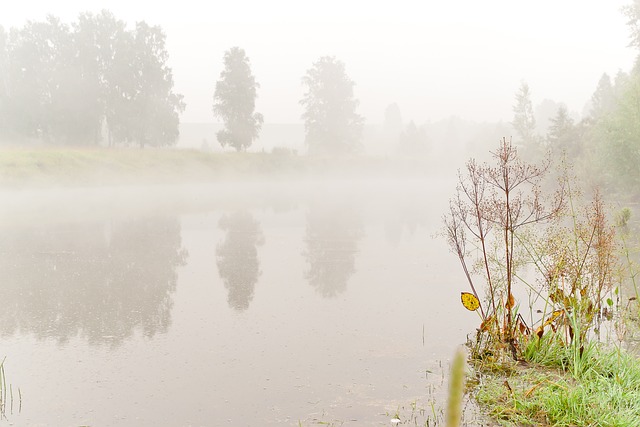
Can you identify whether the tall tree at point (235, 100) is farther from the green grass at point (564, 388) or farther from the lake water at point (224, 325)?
the green grass at point (564, 388)

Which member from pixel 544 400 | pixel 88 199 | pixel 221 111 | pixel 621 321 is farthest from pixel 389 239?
pixel 221 111

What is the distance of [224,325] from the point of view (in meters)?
8.10

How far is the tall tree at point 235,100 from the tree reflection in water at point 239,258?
30457 mm

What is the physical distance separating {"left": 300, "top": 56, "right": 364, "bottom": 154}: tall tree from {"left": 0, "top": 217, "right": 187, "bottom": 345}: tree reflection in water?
43.5 metres

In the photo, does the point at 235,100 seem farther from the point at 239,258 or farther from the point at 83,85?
the point at 239,258

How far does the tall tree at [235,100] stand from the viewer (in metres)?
50.6

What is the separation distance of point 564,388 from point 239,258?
381 inches

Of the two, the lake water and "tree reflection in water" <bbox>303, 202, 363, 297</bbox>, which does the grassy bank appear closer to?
the lake water

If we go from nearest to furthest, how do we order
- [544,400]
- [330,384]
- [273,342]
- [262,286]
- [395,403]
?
[544,400]
[395,403]
[330,384]
[273,342]
[262,286]

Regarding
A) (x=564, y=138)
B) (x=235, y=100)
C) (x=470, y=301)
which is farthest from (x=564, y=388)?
(x=235, y=100)

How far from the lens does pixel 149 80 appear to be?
4894cm

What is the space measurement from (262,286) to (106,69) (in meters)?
44.3

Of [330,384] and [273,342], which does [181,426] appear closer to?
[330,384]

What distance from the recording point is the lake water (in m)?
5.48
